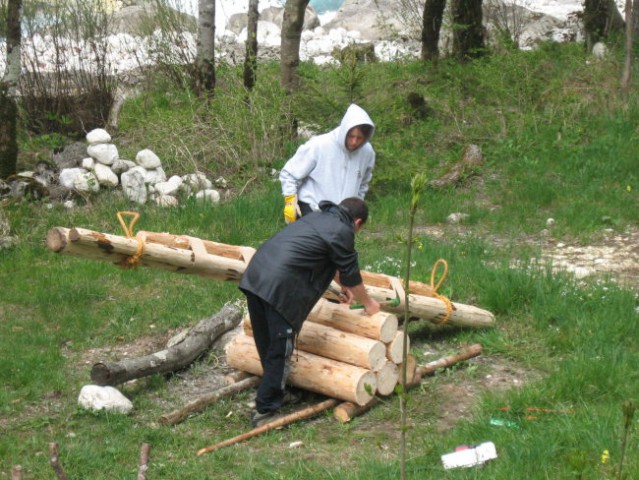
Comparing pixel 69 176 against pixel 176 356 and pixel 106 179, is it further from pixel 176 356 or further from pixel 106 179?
pixel 176 356

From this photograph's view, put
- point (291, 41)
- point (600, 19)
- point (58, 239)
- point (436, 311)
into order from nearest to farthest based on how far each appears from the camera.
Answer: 1. point (58, 239)
2. point (436, 311)
3. point (291, 41)
4. point (600, 19)

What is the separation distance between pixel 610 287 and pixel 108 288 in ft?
15.2

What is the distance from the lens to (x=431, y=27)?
682 inches

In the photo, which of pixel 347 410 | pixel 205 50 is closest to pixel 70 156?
pixel 205 50

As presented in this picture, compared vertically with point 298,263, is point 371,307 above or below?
below

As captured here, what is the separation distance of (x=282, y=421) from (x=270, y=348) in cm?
49

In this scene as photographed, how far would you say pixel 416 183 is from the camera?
2799 millimetres

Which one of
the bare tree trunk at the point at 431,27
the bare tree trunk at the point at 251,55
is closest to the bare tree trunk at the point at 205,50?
the bare tree trunk at the point at 251,55

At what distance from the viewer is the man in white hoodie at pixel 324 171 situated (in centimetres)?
772

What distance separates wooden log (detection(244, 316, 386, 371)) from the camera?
22.2 ft

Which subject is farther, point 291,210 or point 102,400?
point 291,210

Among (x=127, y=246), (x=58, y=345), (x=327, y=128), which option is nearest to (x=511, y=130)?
(x=327, y=128)

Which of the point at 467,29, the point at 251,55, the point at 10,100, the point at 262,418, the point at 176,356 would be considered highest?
the point at 467,29

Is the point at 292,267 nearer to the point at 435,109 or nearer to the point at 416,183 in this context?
the point at 416,183
